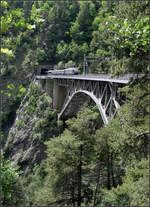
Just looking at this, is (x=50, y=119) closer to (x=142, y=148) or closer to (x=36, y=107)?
(x=36, y=107)

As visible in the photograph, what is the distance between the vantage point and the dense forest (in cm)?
271

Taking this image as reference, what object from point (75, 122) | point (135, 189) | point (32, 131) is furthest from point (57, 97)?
point (135, 189)

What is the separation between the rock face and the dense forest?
0.14 m

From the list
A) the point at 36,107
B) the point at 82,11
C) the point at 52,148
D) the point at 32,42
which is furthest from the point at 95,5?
the point at 52,148

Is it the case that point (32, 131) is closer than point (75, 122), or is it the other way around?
point (75, 122)

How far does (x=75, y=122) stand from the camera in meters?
12.1

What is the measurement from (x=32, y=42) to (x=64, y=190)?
37889mm

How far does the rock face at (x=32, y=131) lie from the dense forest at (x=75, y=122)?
0.45 ft

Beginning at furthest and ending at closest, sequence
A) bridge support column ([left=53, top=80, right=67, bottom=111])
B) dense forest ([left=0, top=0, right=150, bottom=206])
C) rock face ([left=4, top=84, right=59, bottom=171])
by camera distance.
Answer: bridge support column ([left=53, top=80, right=67, bottom=111]) → rock face ([left=4, top=84, right=59, bottom=171]) → dense forest ([left=0, top=0, right=150, bottom=206])

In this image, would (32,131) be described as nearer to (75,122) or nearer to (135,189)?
(75,122)

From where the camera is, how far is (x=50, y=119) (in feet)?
90.7

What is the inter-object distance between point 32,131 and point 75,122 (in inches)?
678

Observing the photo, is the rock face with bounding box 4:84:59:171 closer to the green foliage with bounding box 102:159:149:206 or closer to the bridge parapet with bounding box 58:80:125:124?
the bridge parapet with bounding box 58:80:125:124

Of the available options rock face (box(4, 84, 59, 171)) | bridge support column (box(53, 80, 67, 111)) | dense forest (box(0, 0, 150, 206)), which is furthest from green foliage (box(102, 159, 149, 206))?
bridge support column (box(53, 80, 67, 111))
